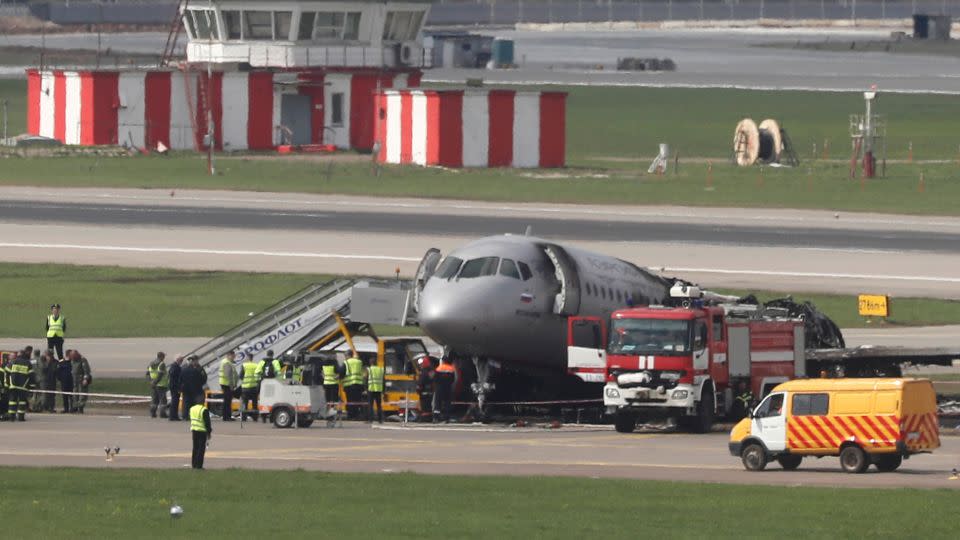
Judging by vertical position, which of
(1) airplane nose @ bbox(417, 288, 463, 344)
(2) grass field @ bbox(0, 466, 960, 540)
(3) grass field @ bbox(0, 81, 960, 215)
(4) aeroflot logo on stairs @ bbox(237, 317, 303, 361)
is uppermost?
(3) grass field @ bbox(0, 81, 960, 215)

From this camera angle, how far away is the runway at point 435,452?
3984 cm

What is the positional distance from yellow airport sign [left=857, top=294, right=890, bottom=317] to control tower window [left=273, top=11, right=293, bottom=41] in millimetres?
64588

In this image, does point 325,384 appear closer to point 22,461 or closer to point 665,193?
point 22,461

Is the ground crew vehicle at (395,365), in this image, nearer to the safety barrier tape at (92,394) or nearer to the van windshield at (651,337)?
the safety barrier tape at (92,394)

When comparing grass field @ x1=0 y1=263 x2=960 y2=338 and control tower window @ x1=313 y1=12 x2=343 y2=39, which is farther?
control tower window @ x1=313 y1=12 x2=343 y2=39

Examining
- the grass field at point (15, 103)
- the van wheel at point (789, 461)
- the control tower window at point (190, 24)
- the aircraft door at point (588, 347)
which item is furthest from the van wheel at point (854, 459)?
the grass field at point (15, 103)

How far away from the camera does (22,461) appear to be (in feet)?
133

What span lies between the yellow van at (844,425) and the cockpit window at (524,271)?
11627 mm

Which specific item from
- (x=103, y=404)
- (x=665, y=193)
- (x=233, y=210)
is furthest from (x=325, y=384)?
(x=665, y=193)

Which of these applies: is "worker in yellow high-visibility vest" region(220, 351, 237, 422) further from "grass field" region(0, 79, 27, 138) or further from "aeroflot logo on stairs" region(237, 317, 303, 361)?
"grass field" region(0, 79, 27, 138)

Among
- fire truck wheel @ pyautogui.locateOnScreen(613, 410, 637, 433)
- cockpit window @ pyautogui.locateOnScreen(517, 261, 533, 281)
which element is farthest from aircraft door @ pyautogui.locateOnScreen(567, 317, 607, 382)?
cockpit window @ pyautogui.locateOnScreen(517, 261, 533, 281)

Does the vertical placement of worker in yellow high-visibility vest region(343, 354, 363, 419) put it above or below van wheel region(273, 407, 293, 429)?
above

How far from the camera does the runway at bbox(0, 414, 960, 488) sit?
39844mm

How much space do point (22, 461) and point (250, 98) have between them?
299ft
